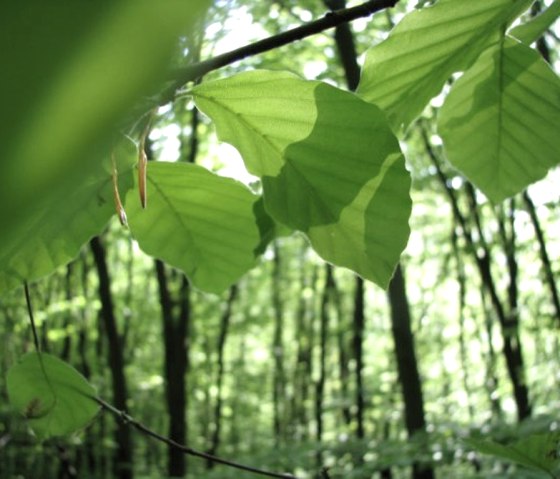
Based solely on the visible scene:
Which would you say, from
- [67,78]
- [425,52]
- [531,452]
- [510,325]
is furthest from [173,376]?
[67,78]

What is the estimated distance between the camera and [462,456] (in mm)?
1918

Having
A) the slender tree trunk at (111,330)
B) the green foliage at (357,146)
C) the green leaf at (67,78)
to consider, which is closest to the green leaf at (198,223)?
the green foliage at (357,146)

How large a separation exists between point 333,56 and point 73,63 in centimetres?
283

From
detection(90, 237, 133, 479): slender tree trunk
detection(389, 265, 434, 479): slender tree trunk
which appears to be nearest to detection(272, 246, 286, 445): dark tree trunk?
detection(90, 237, 133, 479): slender tree trunk

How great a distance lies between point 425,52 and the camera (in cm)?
32

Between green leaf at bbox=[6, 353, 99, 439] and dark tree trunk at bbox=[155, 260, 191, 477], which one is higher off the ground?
dark tree trunk at bbox=[155, 260, 191, 477]

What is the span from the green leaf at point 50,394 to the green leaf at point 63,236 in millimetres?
50

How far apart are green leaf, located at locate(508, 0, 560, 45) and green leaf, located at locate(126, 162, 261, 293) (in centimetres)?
16

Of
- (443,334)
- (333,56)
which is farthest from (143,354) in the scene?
(333,56)

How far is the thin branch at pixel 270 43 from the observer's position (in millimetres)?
197

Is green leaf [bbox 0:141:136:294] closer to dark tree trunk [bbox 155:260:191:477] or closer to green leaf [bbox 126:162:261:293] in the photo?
green leaf [bbox 126:162:261:293]

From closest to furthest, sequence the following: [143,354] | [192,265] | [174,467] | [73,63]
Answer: [73,63]
[192,265]
[174,467]
[143,354]

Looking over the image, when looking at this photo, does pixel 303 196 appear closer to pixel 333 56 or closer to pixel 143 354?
pixel 333 56

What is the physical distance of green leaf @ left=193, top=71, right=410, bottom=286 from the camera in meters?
0.26
